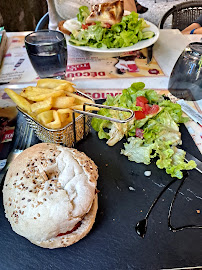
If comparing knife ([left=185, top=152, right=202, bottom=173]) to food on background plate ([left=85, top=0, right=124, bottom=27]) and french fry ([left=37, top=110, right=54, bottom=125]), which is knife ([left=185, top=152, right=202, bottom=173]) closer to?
french fry ([left=37, top=110, right=54, bottom=125])

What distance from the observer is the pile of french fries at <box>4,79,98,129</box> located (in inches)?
52.7

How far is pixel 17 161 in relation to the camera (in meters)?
1.20

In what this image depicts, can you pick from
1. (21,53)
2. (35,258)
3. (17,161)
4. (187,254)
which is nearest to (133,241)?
(187,254)

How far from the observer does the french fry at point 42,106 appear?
1339 millimetres

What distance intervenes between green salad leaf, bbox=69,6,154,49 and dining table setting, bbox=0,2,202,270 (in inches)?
4.1

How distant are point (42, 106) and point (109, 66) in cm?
116

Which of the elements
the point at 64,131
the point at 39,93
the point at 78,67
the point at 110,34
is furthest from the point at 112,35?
the point at 64,131

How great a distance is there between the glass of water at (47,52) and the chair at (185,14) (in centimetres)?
214

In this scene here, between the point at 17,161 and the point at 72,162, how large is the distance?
0.27m

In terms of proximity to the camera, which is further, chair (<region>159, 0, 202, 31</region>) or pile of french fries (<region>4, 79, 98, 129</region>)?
chair (<region>159, 0, 202, 31</region>)

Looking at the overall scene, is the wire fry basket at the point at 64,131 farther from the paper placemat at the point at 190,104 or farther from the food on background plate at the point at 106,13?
the food on background plate at the point at 106,13

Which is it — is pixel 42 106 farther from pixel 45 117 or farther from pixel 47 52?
pixel 47 52

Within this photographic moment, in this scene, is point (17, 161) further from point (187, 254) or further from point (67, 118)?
point (187, 254)

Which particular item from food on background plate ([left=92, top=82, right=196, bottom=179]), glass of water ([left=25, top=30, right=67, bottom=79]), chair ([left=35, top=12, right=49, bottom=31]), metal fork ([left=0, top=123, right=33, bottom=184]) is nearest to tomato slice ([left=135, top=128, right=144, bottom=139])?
food on background plate ([left=92, top=82, right=196, bottom=179])
